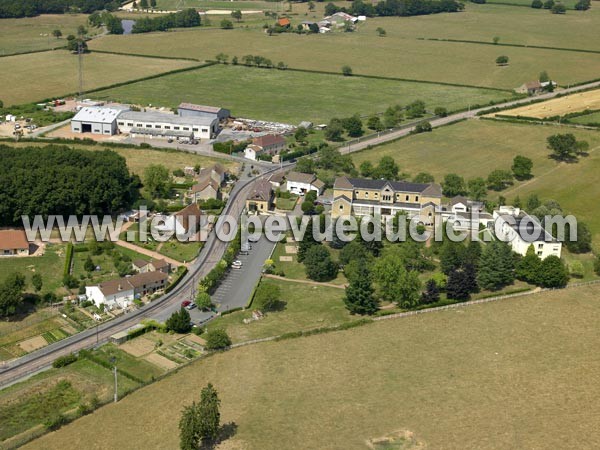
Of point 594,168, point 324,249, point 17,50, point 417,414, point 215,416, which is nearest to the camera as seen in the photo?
point 215,416

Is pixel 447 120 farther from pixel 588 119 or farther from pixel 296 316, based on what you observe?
pixel 296 316

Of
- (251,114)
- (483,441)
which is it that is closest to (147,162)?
(251,114)

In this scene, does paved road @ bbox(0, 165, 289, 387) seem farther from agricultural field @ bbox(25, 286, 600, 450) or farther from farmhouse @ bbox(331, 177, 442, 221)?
farmhouse @ bbox(331, 177, 442, 221)

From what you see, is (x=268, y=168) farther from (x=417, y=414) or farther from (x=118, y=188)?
(x=417, y=414)

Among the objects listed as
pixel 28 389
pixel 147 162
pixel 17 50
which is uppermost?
pixel 17 50

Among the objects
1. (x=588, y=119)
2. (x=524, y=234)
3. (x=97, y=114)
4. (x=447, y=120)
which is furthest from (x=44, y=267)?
(x=588, y=119)

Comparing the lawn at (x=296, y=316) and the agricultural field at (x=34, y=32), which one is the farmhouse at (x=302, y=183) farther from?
the agricultural field at (x=34, y=32)

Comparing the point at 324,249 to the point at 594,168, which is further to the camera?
the point at 594,168
